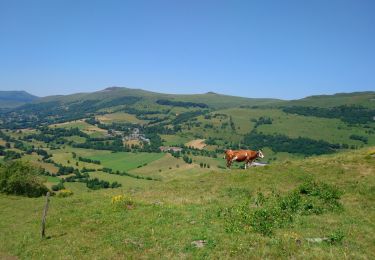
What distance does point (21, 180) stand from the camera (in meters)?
44.5

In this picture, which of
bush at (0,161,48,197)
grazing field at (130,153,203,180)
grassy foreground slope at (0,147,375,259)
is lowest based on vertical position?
grazing field at (130,153,203,180)

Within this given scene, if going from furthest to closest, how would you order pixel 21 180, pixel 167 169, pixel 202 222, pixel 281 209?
pixel 167 169 → pixel 21 180 → pixel 281 209 → pixel 202 222

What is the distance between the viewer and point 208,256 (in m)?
16.0

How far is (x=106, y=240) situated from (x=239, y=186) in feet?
46.8

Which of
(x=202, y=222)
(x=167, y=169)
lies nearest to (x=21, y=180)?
(x=202, y=222)

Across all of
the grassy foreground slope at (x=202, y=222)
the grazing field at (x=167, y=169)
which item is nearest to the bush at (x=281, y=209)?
the grassy foreground slope at (x=202, y=222)

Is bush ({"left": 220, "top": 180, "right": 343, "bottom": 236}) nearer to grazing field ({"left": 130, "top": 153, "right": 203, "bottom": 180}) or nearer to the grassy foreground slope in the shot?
the grassy foreground slope

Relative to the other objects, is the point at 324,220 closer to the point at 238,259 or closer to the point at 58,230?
the point at 238,259

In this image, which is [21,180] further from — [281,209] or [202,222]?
[281,209]

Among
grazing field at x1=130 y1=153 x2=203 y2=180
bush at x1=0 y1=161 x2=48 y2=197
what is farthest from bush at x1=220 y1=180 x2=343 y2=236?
grazing field at x1=130 y1=153 x2=203 y2=180

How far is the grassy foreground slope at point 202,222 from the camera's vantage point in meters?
16.6

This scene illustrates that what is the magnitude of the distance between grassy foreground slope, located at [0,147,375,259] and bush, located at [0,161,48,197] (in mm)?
7474

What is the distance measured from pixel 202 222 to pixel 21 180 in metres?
32.0

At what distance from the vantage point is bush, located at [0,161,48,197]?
44.0 meters
